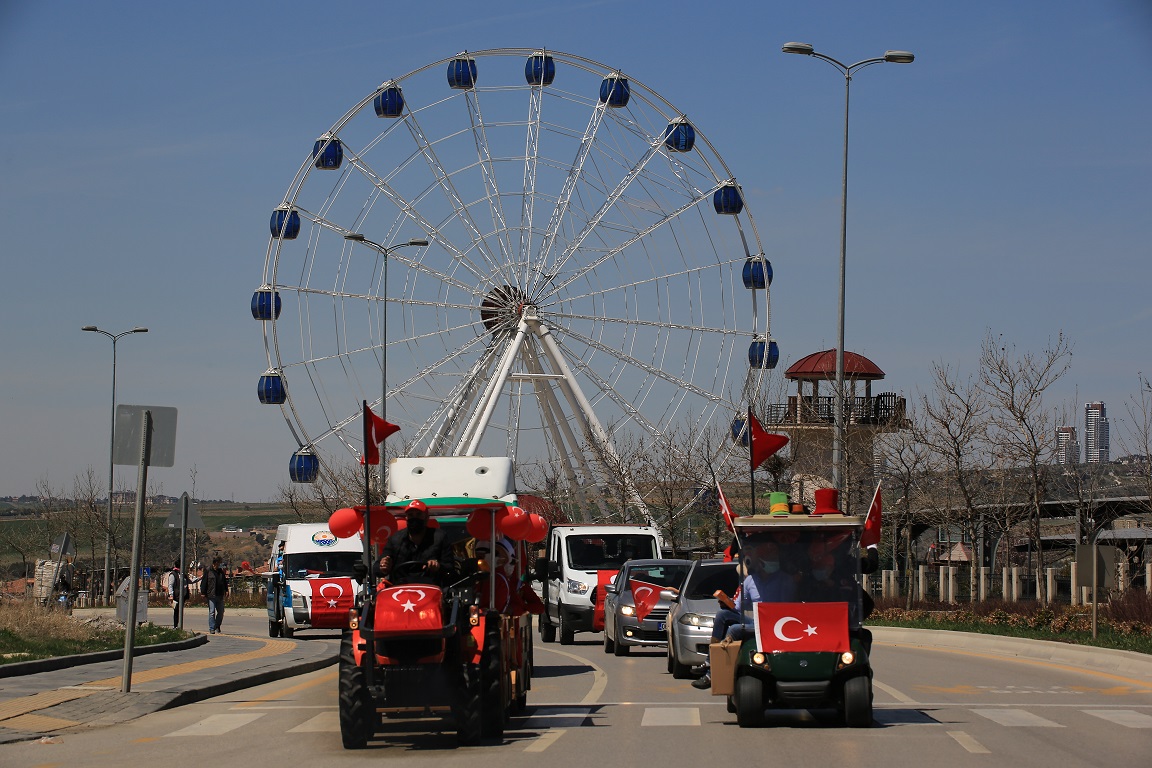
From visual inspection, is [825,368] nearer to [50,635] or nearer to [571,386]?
[571,386]

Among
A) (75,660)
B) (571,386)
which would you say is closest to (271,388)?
(571,386)

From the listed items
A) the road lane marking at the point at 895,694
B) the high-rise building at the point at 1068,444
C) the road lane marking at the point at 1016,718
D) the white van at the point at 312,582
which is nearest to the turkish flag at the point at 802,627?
the road lane marking at the point at 1016,718

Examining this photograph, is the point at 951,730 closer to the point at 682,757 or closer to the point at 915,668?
the point at 682,757

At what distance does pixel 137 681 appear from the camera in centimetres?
1920

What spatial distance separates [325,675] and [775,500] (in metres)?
9.71

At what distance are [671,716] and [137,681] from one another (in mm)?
7556

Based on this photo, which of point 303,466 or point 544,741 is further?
point 303,466

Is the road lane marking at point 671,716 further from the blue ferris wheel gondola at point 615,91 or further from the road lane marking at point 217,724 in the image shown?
the blue ferris wheel gondola at point 615,91

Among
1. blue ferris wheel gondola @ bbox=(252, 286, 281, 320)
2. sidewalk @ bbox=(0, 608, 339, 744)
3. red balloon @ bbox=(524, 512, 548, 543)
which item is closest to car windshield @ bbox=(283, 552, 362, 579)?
sidewalk @ bbox=(0, 608, 339, 744)

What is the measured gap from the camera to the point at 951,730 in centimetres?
1393

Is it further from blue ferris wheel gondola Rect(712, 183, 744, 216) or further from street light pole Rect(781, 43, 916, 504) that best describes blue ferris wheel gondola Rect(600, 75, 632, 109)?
street light pole Rect(781, 43, 916, 504)

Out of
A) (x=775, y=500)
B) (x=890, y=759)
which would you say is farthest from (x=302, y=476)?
(x=890, y=759)

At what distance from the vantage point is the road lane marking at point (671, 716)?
14.8 m

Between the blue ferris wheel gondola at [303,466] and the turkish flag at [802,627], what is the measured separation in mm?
31346
